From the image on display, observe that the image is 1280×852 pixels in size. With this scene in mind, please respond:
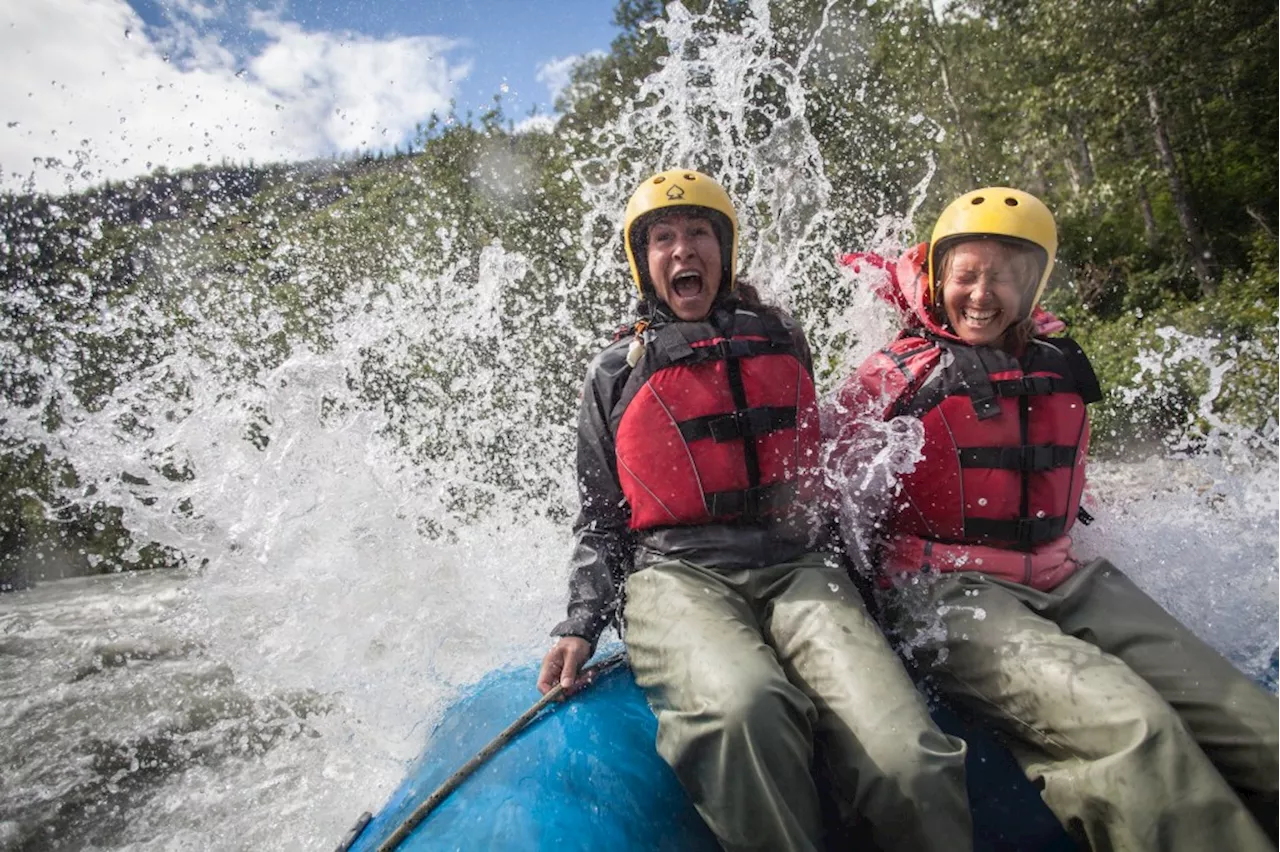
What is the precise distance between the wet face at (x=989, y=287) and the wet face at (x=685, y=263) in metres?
1.04

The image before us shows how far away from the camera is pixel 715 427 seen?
9.48ft

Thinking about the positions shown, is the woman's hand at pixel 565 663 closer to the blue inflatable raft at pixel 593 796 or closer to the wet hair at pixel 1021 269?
the blue inflatable raft at pixel 593 796

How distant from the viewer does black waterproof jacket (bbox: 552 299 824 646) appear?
2783 mm

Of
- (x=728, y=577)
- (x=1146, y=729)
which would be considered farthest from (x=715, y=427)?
(x=1146, y=729)

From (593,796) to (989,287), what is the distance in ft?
8.00

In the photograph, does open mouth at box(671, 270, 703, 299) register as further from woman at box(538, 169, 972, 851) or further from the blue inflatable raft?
the blue inflatable raft

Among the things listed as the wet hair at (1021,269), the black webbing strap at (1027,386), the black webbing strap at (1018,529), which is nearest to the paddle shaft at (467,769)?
the black webbing strap at (1018,529)

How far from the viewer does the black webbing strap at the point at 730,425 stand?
2883 millimetres

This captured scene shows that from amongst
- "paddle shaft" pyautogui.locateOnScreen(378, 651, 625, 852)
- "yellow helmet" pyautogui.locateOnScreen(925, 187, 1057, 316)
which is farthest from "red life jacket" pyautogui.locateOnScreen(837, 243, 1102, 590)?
"paddle shaft" pyautogui.locateOnScreen(378, 651, 625, 852)

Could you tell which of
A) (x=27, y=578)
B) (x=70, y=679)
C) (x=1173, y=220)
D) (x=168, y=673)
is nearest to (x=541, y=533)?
(x=168, y=673)

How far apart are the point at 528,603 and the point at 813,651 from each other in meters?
2.43

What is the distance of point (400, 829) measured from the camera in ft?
7.21

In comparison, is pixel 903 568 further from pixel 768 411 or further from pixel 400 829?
pixel 400 829

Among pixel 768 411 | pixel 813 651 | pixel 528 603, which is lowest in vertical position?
pixel 528 603
